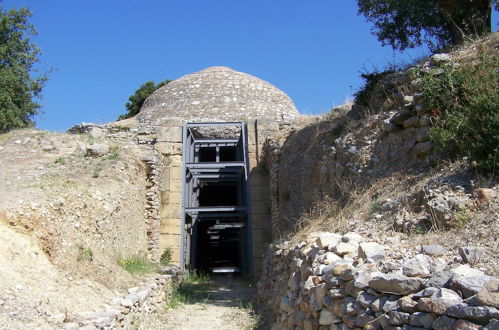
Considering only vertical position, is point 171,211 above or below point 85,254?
above

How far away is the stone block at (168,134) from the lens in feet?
41.0

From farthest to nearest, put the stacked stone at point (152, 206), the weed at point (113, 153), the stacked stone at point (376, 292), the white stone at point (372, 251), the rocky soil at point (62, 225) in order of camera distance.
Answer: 1. the stacked stone at point (152, 206)
2. the weed at point (113, 153)
3. the rocky soil at point (62, 225)
4. the white stone at point (372, 251)
5. the stacked stone at point (376, 292)

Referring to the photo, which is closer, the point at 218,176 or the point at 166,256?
the point at 166,256

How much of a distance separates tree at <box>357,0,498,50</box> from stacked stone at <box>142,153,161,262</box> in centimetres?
647

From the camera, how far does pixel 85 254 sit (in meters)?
6.81

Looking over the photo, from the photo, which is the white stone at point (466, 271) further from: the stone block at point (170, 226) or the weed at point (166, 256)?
the stone block at point (170, 226)

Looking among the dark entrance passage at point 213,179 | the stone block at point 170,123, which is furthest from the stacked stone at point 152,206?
the stone block at point 170,123

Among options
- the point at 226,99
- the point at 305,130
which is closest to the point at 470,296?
the point at 305,130

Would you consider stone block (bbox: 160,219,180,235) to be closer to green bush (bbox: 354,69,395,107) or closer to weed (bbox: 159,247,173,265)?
weed (bbox: 159,247,173,265)

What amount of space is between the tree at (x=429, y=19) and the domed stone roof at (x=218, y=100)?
426 centimetres

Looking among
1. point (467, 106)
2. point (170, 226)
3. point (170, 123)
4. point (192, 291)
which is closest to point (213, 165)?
point (170, 123)

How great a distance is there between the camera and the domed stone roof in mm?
14633

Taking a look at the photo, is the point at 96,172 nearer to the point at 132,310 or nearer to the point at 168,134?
the point at 168,134

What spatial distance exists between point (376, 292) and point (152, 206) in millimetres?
8665
